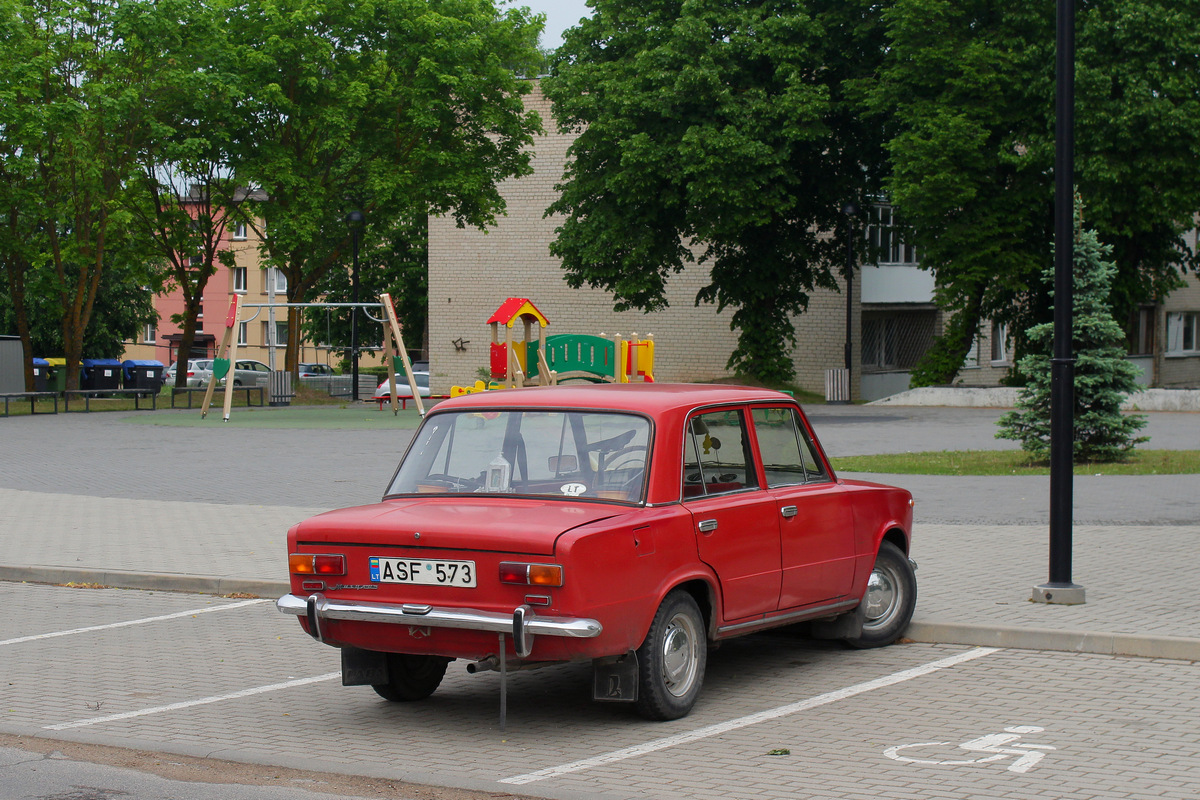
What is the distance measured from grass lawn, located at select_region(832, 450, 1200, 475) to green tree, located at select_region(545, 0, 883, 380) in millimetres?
16247

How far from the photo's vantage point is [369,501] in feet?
49.3

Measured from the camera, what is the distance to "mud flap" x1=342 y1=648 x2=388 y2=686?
649 centimetres

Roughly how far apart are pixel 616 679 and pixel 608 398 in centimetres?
140

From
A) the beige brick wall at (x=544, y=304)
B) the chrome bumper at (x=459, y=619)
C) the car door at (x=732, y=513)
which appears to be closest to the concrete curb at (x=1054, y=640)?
the car door at (x=732, y=513)

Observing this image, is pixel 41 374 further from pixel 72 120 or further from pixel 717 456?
pixel 717 456

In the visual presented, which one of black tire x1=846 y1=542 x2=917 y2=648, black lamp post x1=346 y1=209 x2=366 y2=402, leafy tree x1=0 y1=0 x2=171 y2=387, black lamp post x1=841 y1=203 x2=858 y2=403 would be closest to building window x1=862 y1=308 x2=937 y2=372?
black lamp post x1=841 y1=203 x2=858 y2=403

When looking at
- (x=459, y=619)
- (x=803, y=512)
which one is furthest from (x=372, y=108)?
(x=459, y=619)

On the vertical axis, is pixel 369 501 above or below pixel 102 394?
below

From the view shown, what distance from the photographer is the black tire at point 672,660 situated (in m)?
5.98

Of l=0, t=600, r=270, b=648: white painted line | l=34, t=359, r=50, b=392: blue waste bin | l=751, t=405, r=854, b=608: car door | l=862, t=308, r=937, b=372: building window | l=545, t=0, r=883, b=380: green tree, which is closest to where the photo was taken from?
l=751, t=405, r=854, b=608: car door

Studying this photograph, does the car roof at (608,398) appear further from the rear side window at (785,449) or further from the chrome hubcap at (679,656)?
the chrome hubcap at (679,656)

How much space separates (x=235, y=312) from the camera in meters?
30.7

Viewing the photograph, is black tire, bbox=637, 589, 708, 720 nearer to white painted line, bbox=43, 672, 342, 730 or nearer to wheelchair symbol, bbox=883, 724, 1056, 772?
wheelchair symbol, bbox=883, 724, 1056, 772

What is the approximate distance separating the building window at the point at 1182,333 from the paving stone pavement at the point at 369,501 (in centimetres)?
3883
